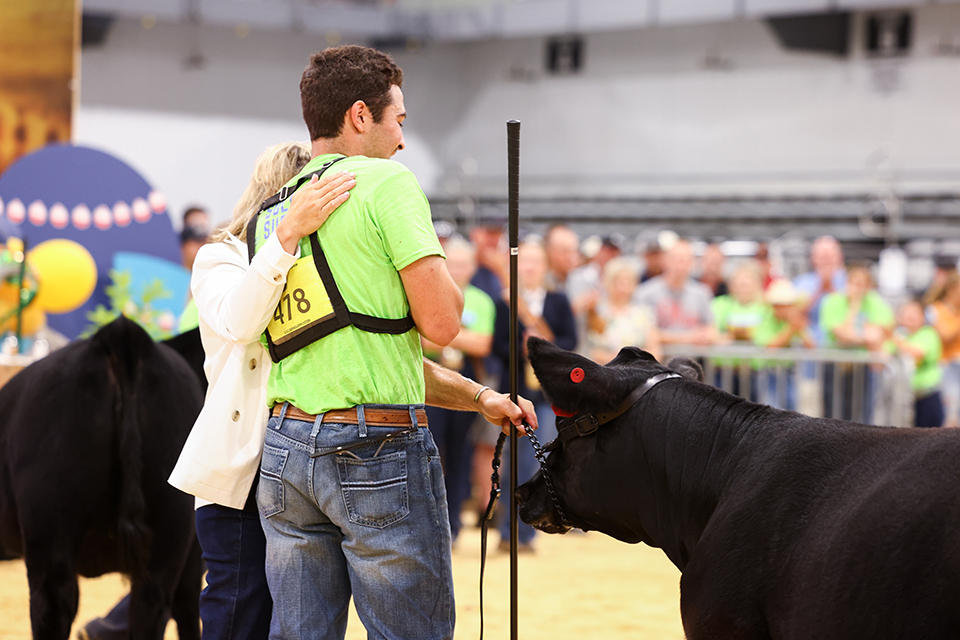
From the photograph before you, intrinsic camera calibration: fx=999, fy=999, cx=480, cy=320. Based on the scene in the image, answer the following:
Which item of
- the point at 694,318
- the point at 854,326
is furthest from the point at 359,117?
the point at 854,326

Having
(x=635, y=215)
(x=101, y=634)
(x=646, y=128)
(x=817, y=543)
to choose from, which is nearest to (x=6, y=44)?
(x=101, y=634)

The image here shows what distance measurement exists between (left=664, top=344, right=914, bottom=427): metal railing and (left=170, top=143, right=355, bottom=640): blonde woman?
5782 millimetres

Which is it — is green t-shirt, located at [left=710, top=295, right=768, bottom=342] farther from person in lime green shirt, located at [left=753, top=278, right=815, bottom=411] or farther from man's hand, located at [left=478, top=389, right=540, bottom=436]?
man's hand, located at [left=478, top=389, right=540, bottom=436]

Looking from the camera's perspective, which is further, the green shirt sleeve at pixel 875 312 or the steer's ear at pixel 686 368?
the green shirt sleeve at pixel 875 312

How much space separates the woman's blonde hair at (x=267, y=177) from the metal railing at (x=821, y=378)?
5.59 meters

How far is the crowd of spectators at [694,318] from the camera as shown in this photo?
23.4ft

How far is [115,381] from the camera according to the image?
10.9 ft

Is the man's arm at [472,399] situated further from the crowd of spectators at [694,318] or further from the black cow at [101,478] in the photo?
the crowd of spectators at [694,318]

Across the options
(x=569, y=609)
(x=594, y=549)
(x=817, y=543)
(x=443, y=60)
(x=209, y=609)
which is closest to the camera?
(x=817, y=543)

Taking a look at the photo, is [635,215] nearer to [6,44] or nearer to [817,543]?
[6,44]

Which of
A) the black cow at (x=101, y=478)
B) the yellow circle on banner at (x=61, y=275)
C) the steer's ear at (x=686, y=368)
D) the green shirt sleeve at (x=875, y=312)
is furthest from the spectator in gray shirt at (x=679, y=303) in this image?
the steer's ear at (x=686, y=368)

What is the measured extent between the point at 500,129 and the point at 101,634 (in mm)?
15624

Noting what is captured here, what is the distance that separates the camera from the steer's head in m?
2.38

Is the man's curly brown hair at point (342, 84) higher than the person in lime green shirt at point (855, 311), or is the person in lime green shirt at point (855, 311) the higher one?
the man's curly brown hair at point (342, 84)
